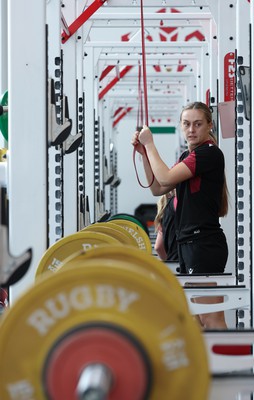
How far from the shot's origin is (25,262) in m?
2.44

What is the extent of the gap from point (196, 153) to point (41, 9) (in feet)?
3.81

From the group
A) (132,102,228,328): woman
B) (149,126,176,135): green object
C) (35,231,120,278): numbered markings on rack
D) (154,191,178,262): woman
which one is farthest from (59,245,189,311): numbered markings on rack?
(149,126,176,135): green object

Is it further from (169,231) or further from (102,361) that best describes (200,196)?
(102,361)

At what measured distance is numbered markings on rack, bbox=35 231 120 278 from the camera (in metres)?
2.85

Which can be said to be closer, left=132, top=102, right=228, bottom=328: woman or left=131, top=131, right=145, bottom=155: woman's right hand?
left=131, top=131, right=145, bottom=155: woman's right hand

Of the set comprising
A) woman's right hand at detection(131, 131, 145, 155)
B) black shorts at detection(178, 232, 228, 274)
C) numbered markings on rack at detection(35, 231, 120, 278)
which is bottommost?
black shorts at detection(178, 232, 228, 274)

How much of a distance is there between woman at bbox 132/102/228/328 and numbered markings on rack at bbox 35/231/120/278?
900 mm

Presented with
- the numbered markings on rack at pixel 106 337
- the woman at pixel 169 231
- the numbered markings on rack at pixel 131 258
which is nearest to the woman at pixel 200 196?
the woman at pixel 169 231

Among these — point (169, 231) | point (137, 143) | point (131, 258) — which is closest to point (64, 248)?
point (131, 258)

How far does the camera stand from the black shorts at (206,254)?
4.16m

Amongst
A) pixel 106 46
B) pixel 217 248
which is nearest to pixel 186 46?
pixel 106 46

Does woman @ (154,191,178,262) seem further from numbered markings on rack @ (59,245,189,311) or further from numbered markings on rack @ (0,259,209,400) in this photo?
numbered markings on rack @ (0,259,209,400)

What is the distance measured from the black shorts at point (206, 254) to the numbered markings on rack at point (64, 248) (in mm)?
1168

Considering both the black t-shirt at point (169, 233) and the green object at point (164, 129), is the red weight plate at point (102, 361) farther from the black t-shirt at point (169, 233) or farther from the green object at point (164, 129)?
the green object at point (164, 129)
